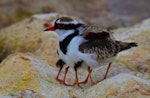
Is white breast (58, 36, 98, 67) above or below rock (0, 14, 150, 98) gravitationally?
above

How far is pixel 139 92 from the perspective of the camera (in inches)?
287

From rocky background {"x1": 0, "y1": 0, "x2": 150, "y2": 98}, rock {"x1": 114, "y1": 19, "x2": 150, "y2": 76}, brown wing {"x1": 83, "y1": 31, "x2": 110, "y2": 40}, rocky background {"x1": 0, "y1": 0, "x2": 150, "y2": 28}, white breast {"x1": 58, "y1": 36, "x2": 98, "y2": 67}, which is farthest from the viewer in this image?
rocky background {"x1": 0, "y1": 0, "x2": 150, "y2": 28}

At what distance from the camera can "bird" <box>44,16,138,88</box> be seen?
8.06 m

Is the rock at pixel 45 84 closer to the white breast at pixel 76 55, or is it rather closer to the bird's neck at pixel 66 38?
the white breast at pixel 76 55

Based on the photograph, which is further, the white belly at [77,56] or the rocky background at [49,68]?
the white belly at [77,56]

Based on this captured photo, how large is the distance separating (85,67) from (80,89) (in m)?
0.37

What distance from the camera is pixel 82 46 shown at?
8078 millimetres

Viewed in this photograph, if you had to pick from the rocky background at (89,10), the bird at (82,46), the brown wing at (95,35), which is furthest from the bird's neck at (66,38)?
the rocky background at (89,10)

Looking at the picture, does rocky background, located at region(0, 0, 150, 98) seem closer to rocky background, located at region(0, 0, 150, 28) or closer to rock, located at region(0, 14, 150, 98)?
rock, located at region(0, 14, 150, 98)

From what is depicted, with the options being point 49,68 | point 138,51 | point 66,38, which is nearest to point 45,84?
point 66,38

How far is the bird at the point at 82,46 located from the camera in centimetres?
806

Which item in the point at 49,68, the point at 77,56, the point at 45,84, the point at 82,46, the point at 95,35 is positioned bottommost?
the point at 49,68

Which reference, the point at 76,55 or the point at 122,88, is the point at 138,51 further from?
the point at 122,88

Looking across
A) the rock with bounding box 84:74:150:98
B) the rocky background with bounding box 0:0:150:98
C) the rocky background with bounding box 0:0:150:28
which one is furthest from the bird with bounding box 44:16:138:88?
the rocky background with bounding box 0:0:150:28
